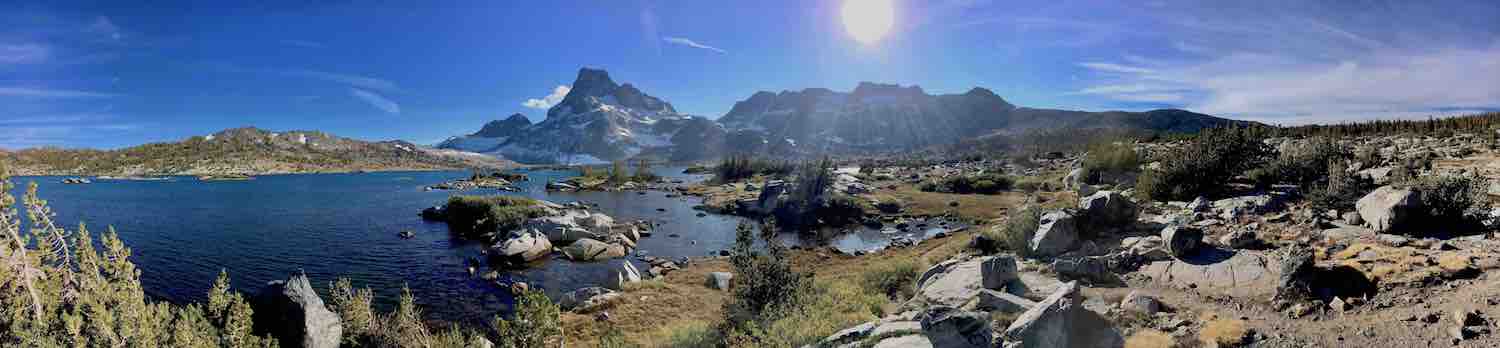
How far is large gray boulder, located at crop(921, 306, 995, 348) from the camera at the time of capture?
407 inches

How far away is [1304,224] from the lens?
17.1m

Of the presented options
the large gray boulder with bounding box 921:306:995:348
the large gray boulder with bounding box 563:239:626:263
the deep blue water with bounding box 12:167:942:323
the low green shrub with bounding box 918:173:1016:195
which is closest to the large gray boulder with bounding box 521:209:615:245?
the large gray boulder with bounding box 563:239:626:263

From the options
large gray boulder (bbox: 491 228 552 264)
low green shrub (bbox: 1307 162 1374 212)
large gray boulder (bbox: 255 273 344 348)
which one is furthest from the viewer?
large gray boulder (bbox: 491 228 552 264)

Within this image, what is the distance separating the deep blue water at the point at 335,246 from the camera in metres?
27.5

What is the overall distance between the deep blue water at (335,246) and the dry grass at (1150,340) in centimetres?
2248

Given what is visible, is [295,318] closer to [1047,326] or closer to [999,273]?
[1047,326]

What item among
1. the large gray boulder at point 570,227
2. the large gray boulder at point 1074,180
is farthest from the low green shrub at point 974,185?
the large gray boulder at point 570,227

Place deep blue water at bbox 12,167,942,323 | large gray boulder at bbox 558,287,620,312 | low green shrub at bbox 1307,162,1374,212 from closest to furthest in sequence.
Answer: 1. low green shrub at bbox 1307,162,1374,212
2. large gray boulder at bbox 558,287,620,312
3. deep blue water at bbox 12,167,942,323

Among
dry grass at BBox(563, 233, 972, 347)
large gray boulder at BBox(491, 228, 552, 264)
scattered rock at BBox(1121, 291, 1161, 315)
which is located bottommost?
dry grass at BBox(563, 233, 972, 347)

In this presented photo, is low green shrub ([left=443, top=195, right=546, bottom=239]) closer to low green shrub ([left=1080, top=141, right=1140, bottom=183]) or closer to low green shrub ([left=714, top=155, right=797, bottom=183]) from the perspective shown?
low green shrub ([left=1080, top=141, right=1140, bottom=183])

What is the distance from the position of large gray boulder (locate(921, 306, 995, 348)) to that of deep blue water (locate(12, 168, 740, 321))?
19.3 m

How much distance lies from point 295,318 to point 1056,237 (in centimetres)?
2521

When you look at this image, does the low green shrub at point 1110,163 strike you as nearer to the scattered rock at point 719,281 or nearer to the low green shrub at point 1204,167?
the low green shrub at point 1204,167

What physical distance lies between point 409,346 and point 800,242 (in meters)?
28.8
